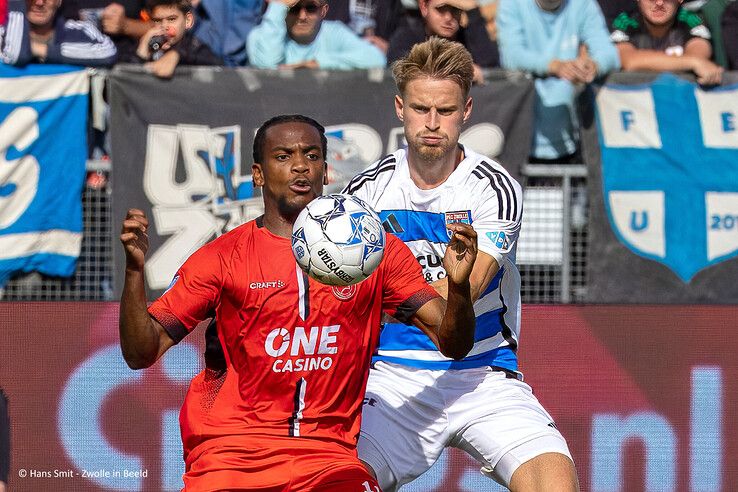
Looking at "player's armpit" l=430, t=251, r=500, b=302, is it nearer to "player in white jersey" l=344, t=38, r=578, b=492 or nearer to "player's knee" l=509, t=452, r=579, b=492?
"player in white jersey" l=344, t=38, r=578, b=492

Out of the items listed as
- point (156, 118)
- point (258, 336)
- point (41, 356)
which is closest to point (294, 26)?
point (156, 118)

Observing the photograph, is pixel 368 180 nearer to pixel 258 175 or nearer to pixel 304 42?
pixel 258 175

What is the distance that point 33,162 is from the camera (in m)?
8.43

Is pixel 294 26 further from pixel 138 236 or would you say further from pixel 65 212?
pixel 138 236

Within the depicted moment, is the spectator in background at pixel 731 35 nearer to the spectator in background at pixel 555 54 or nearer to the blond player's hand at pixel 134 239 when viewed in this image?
the spectator in background at pixel 555 54

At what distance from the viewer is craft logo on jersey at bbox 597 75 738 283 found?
27.8 feet

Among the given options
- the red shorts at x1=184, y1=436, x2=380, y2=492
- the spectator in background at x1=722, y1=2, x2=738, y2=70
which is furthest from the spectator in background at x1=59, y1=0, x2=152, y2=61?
the red shorts at x1=184, y1=436, x2=380, y2=492

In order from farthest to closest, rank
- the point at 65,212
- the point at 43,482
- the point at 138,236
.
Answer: the point at 65,212 → the point at 43,482 → the point at 138,236

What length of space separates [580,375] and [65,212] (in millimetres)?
3761

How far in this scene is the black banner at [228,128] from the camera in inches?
332

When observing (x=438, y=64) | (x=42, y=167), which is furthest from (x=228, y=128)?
(x=438, y=64)

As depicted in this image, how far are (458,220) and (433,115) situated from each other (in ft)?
1.65

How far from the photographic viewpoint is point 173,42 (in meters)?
8.85

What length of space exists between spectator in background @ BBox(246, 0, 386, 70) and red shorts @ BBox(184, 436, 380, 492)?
4.67 m
